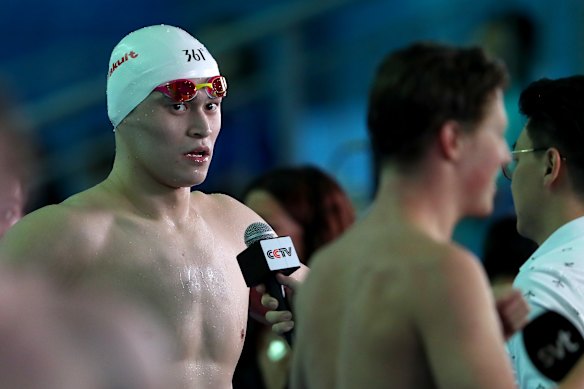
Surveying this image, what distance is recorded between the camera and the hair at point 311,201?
4.80 m

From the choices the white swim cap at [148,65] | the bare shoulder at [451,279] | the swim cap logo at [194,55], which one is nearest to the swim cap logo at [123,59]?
the white swim cap at [148,65]

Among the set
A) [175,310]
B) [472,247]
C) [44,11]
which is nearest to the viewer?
[175,310]

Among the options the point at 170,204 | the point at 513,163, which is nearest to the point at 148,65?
the point at 170,204

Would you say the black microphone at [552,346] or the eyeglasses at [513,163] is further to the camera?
the eyeglasses at [513,163]

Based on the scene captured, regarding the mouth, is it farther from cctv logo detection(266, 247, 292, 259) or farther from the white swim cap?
cctv logo detection(266, 247, 292, 259)

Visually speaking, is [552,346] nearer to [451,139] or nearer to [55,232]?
[451,139]

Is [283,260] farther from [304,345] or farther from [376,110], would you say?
[376,110]

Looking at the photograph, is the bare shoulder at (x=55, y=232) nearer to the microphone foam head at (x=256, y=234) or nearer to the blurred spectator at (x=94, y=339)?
the blurred spectator at (x=94, y=339)

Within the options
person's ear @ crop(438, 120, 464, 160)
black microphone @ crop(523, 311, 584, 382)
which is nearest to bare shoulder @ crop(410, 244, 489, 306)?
person's ear @ crop(438, 120, 464, 160)

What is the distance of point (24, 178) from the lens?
3.32 meters

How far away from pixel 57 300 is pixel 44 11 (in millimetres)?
6169

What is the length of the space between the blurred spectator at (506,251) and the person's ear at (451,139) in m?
2.80

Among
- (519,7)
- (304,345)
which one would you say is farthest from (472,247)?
(304,345)

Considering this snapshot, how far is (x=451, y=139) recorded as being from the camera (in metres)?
2.27
